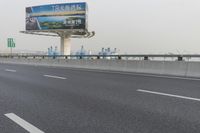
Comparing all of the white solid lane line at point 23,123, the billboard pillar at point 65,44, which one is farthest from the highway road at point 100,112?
the billboard pillar at point 65,44

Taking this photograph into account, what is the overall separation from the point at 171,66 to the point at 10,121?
12080mm

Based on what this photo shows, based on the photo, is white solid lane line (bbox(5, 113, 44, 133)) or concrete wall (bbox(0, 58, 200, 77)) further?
concrete wall (bbox(0, 58, 200, 77))

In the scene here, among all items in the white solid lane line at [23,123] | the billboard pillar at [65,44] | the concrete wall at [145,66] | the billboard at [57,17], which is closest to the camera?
the white solid lane line at [23,123]

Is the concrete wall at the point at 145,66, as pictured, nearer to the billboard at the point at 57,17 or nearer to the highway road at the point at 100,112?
the highway road at the point at 100,112

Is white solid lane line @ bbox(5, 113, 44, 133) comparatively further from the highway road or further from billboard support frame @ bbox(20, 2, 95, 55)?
billboard support frame @ bbox(20, 2, 95, 55)

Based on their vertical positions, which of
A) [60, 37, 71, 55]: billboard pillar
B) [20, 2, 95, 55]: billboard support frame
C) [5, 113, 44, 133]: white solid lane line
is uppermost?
[20, 2, 95, 55]: billboard support frame

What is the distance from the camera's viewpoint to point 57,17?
49344mm

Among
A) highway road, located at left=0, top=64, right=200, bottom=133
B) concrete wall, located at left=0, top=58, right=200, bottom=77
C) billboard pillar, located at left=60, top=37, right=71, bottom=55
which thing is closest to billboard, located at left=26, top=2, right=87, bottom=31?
billboard pillar, located at left=60, top=37, right=71, bottom=55

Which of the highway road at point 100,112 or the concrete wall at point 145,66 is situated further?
the concrete wall at point 145,66

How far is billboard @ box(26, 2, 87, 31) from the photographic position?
47031mm

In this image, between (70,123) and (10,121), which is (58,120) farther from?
(10,121)

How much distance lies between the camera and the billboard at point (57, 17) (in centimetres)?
4703

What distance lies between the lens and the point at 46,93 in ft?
28.0

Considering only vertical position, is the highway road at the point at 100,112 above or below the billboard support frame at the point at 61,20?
below
